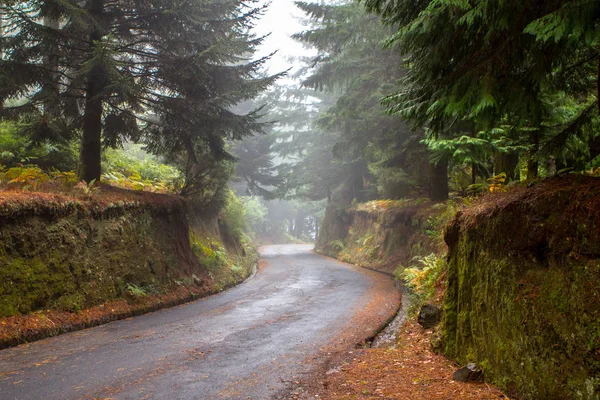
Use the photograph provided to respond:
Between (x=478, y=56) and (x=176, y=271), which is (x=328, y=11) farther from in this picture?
(x=478, y=56)

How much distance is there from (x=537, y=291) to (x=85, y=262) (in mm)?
9207

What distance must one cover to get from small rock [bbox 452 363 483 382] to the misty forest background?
8.83ft

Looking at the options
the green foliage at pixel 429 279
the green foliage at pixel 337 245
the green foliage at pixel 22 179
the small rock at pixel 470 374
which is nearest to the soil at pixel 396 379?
the small rock at pixel 470 374

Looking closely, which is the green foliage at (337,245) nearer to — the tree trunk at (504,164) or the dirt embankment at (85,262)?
the dirt embankment at (85,262)

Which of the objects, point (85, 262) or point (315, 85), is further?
point (315, 85)

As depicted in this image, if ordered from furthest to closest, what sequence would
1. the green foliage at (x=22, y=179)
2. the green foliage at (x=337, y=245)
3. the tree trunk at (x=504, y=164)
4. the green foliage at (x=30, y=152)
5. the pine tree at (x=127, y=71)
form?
the green foliage at (x=337, y=245) → the green foliage at (x=30, y=152) → the pine tree at (x=127, y=71) → the green foliage at (x=22, y=179) → the tree trunk at (x=504, y=164)

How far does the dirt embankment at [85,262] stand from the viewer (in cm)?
773

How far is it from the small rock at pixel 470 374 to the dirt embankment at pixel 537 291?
0.13 m

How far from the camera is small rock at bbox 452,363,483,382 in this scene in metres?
4.87

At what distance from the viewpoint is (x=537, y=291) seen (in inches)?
157

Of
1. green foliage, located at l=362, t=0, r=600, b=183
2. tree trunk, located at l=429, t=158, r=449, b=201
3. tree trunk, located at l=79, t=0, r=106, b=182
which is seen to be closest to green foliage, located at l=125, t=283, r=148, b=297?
tree trunk, located at l=79, t=0, r=106, b=182

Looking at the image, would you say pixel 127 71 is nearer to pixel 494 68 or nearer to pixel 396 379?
pixel 494 68

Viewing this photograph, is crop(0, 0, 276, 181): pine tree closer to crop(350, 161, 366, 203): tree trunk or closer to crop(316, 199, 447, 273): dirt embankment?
crop(316, 199, 447, 273): dirt embankment

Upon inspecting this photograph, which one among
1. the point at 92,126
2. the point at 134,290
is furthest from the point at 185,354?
the point at 92,126
